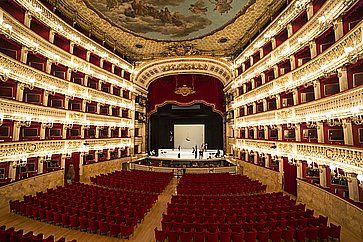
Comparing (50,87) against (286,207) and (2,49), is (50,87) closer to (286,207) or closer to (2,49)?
(2,49)

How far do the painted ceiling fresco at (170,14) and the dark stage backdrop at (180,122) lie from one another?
49.2 ft

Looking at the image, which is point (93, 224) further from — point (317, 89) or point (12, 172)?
point (317, 89)

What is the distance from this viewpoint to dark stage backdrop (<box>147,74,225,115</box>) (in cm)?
3016

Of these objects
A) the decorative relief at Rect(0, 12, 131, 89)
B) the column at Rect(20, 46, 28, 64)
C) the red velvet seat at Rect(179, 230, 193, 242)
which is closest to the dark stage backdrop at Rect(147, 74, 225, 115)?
the decorative relief at Rect(0, 12, 131, 89)

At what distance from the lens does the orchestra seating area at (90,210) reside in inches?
353

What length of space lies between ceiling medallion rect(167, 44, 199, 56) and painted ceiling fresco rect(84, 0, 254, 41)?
114 inches

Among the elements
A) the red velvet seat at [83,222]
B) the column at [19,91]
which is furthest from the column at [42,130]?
the red velvet seat at [83,222]

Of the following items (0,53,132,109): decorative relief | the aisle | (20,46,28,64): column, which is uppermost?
(20,46,28,64): column

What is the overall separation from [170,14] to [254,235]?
55.3ft

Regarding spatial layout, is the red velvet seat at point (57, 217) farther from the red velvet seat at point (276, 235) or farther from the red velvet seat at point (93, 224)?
the red velvet seat at point (276, 235)

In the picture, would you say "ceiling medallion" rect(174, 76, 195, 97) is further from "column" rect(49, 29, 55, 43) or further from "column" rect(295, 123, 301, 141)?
"column" rect(295, 123, 301, 141)

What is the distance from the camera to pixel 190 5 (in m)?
17.2

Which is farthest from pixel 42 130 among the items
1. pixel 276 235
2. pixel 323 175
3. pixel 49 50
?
pixel 323 175

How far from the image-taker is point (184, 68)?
29.2 m
